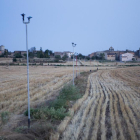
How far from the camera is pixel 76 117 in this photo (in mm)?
9641

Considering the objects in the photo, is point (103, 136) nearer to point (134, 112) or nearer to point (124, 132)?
point (124, 132)

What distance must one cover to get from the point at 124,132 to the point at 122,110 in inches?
131

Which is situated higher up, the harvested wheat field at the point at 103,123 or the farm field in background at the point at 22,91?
the harvested wheat field at the point at 103,123

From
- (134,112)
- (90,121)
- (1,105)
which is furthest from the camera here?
(1,105)

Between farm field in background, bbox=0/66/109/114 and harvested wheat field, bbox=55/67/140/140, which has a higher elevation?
harvested wheat field, bbox=55/67/140/140

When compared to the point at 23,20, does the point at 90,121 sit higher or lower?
lower

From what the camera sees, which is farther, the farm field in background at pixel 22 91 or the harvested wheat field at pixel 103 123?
the farm field in background at pixel 22 91

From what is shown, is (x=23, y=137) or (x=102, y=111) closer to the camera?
(x=23, y=137)

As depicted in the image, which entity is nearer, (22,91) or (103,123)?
(103,123)

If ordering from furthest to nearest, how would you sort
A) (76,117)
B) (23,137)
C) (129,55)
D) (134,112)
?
(129,55) → (134,112) → (76,117) → (23,137)

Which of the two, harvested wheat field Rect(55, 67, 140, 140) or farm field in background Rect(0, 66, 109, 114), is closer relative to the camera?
harvested wheat field Rect(55, 67, 140, 140)

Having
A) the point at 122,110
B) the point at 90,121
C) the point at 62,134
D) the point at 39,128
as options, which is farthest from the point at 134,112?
A: the point at 39,128

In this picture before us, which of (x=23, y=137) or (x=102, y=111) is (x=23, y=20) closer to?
(x=23, y=137)

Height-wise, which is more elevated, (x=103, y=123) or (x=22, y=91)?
(x=103, y=123)
